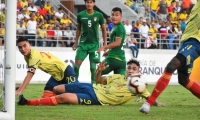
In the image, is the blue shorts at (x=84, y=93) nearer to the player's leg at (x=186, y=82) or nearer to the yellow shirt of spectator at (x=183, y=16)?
the player's leg at (x=186, y=82)

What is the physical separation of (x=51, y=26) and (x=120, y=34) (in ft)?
44.8

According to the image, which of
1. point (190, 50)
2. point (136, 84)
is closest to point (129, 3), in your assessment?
point (136, 84)

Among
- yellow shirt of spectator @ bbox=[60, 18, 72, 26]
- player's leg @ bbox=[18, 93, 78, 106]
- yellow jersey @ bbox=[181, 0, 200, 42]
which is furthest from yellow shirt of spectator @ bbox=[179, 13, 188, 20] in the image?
yellow jersey @ bbox=[181, 0, 200, 42]

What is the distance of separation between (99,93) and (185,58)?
2260 millimetres

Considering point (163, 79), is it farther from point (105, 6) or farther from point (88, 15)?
point (105, 6)

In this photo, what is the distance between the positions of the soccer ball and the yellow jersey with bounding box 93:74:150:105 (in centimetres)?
63

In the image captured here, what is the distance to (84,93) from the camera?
1137 centimetres

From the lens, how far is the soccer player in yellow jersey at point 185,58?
9.55 meters

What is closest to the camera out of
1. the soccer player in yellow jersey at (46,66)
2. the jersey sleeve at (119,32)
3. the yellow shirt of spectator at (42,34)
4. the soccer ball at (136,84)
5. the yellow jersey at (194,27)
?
the yellow jersey at (194,27)

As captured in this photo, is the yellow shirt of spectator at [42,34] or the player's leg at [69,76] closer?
the player's leg at [69,76]

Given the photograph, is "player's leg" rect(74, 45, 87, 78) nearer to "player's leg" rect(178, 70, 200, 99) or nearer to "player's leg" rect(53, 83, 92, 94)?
"player's leg" rect(53, 83, 92, 94)

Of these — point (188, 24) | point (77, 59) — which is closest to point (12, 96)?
point (188, 24)

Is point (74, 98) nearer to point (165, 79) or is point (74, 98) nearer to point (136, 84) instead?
point (136, 84)

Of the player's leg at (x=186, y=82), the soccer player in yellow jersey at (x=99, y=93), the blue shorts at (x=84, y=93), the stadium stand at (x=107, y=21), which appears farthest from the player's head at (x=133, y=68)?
the stadium stand at (x=107, y=21)
